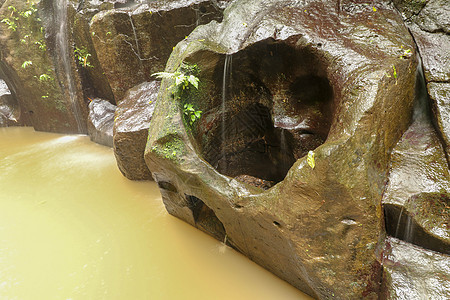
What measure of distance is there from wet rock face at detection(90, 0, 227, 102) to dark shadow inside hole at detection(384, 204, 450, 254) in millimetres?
4742

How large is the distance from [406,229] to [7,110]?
11.5 m

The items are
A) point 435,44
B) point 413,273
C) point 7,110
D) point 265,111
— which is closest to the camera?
point 413,273

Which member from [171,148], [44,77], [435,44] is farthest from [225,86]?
[44,77]

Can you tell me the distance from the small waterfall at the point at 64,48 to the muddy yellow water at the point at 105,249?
2.72 metres

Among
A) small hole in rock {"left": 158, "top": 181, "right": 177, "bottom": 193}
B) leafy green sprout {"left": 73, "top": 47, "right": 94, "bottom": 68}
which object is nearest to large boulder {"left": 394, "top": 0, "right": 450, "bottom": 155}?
small hole in rock {"left": 158, "top": 181, "right": 177, "bottom": 193}

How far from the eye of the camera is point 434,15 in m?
3.28

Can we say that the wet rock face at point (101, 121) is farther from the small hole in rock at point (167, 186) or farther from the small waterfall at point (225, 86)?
the small waterfall at point (225, 86)

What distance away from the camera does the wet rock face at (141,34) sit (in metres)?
5.42

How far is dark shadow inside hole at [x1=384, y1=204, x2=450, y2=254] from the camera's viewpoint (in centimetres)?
235

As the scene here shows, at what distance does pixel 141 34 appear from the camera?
5.83m

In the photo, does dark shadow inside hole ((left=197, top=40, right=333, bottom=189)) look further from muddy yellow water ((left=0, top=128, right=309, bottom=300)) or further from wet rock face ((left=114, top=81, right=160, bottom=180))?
wet rock face ((left=114, top=81, right=160, bottom=180))

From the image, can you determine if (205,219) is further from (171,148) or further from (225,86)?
(225,86)

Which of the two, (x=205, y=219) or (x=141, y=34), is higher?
(x=141, y=34)

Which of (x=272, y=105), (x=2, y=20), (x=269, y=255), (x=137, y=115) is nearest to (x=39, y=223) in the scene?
(x=137, y=115)
